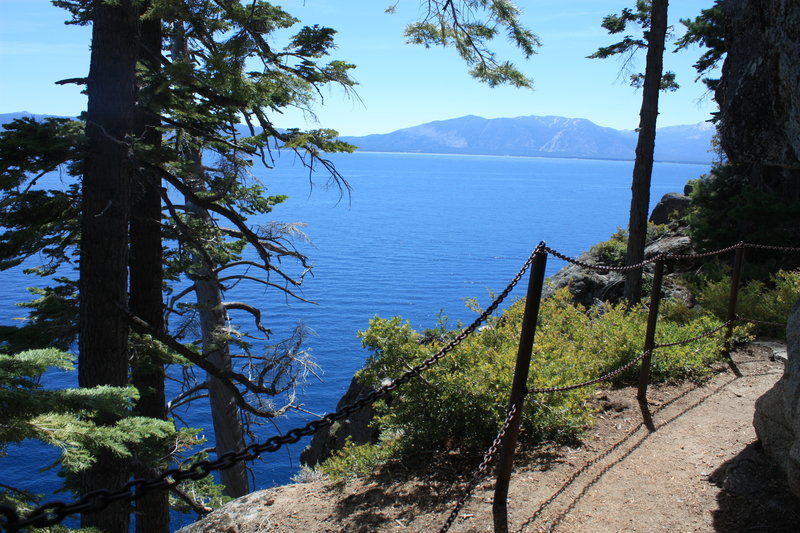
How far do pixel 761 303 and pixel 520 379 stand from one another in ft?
22.5

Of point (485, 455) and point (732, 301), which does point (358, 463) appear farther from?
point (732, 301)

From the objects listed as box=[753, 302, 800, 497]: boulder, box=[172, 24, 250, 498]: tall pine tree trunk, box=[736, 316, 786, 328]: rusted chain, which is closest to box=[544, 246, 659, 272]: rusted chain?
box=[753, 302, 800, 497]: boulder

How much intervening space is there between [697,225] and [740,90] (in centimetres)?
1069

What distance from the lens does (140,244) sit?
9234 mm

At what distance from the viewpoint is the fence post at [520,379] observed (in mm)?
3871

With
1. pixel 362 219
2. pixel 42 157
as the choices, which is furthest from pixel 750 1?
pixel 362 219

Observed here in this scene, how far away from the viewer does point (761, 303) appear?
29.8 ft

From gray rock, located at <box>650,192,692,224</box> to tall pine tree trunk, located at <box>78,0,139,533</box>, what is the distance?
67.2 feet

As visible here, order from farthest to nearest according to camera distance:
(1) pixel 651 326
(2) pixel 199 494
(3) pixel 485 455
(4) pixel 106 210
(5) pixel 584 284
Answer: (5) pixel 584 284, (2) pixel 199 494, (4) pixel 106 210, (1) pixel 651 326, (3) pixel 485 455

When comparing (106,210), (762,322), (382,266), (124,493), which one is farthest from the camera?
(382,266)

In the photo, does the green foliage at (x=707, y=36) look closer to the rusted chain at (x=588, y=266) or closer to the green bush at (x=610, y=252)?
the green bush at (x=610, y=252)

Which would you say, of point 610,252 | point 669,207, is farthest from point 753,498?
point 669,207

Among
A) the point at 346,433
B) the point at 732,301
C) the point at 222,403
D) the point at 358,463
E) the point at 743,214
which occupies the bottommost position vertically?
the point at 346,433

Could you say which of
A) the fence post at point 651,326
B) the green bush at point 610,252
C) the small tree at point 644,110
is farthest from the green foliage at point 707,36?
the fence post at point 651,326
